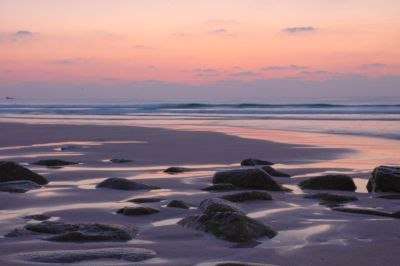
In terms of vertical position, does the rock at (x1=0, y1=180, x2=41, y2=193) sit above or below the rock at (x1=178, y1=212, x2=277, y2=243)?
above

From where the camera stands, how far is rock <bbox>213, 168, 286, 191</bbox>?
21.5 feet

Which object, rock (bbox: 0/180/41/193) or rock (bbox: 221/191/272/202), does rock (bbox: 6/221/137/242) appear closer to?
rock (bbox: 221/191/272/202)

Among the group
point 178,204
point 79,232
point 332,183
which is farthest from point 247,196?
point 79,232

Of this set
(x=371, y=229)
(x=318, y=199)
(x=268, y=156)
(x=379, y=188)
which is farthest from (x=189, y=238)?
(x=268, y=156)

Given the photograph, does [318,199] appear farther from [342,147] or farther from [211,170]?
[342,147]

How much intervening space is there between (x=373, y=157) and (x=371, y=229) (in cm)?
641

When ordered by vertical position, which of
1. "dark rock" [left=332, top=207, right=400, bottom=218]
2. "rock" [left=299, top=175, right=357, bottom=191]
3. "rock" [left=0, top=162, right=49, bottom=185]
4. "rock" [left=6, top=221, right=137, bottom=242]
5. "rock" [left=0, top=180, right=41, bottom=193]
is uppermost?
"rock" [left=0, top=162, right=49, bottom=185]

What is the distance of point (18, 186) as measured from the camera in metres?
6.27

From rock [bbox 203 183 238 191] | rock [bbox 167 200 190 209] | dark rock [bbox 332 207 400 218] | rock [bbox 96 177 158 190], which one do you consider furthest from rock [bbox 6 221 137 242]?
rock [bbox 203 183 238 191]

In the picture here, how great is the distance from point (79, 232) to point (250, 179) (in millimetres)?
3069

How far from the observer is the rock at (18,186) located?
6103mm

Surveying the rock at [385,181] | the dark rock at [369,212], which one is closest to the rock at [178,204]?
the dark rock at [369,212]

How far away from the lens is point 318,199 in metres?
5.87

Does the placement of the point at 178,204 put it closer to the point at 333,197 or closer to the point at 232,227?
the point at 232,227
